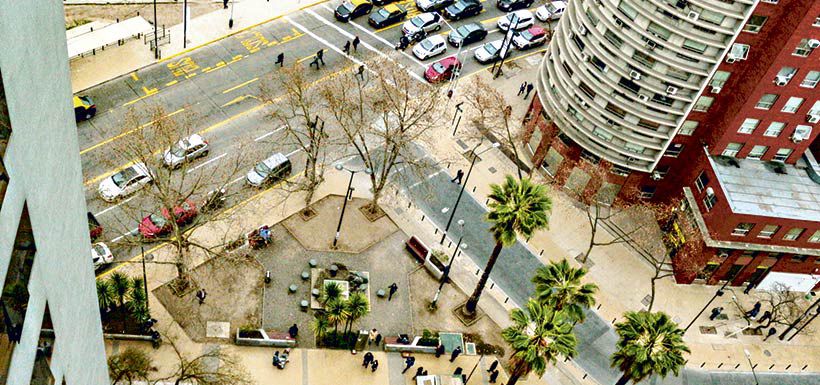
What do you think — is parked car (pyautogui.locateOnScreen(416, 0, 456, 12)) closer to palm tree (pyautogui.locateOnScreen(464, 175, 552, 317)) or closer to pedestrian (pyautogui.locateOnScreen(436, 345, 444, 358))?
palm tree (pyautogui.locateOnScreen(464, 175, 552, 317))

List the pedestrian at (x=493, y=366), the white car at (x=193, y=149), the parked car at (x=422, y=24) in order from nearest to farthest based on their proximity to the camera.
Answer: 1. the pedestrian at (x=493, y=366)
2. the white car at (x=193, y=149)
3. the parked car at (x=422, y=24)

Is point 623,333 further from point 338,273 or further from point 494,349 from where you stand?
point 338,273

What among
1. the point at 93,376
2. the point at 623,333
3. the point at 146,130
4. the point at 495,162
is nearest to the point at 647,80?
the point at 495,162

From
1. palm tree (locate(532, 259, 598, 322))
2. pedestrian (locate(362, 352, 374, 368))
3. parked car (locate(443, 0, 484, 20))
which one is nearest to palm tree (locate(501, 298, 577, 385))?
palm tree (locate(532, 259, 598, 322))

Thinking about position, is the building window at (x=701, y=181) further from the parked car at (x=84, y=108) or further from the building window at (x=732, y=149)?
the parked car at (x=84, y=108)

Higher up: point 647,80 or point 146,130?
point 647,80

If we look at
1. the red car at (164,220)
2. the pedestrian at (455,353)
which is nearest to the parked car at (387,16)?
the red car at (164,220)

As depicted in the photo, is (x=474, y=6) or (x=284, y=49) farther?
(x=474, y=6)
